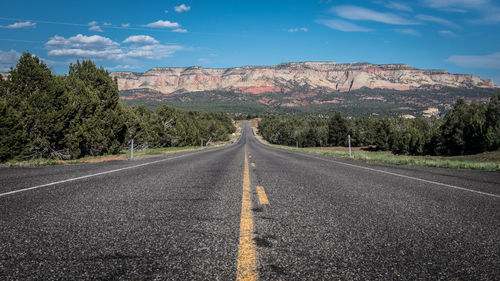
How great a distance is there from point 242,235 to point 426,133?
68.0 m

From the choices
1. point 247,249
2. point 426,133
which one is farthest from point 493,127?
point 247,249

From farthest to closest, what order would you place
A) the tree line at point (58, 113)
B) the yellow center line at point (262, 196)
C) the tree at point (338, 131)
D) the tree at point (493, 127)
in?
1. the tree at point (338, 131)
2. the tree at point (493, 127)
3. the tree line at point (58, 113)
4. the yellow center line at point (262, 196)

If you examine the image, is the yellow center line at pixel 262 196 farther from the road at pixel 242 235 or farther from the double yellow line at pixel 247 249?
the double yellow line at pixel 247 249

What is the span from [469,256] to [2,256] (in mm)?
4127

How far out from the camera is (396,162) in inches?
582

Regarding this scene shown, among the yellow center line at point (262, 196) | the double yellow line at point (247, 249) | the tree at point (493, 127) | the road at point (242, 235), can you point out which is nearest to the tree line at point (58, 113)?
the road at point (242, 235)

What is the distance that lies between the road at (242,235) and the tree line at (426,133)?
53799 mm

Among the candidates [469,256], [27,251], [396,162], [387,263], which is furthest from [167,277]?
[396,162]

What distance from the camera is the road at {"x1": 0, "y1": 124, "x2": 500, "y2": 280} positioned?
2119 millimetres

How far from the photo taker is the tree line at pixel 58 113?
15055mm

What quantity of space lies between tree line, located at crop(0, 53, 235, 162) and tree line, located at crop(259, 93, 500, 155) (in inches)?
2177

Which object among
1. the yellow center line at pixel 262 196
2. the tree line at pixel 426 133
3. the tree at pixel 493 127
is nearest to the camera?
the yellow center line at pixel 262 196

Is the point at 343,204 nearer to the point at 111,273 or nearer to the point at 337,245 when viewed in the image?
the point at 337,245

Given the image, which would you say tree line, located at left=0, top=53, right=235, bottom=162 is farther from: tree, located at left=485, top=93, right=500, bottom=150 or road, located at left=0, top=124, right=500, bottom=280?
tree, located at left=485, top=93, right=500, bottom=150
